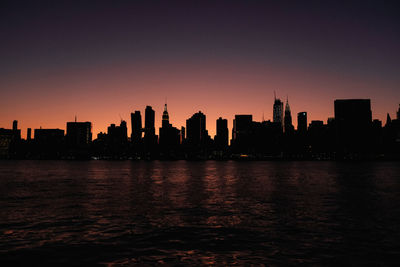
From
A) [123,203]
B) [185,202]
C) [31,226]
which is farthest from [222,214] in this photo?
[31,226]

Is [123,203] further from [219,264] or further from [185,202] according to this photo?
[219,264]

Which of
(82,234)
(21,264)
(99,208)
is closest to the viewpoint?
(21,264)

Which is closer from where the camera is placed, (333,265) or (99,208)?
(333,265)

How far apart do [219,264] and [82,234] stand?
10738 millimetres

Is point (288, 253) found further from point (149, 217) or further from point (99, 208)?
point (99, 208)

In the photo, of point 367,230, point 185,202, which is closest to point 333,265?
point 367,230

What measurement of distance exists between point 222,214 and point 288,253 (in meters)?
14.2

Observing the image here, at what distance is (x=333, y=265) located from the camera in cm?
1653

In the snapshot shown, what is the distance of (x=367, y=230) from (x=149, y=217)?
16981 millimetres

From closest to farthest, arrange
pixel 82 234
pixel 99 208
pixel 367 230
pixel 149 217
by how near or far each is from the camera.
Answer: pixel 82 234, pixel 367 230, pixel 149 217, pixel 99 208

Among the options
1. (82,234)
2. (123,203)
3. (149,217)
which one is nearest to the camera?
(82,234)

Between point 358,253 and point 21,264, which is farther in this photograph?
point 358,253

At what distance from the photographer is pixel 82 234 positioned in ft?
75.3

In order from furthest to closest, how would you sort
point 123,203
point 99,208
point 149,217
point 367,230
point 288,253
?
1. point 123,203
2. point 99,208
3. point 149,217
4. point 367,230
5. point 288,253
